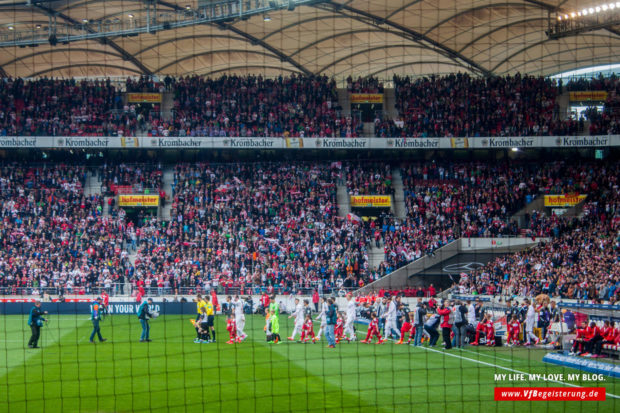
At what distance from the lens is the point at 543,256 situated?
116 ft

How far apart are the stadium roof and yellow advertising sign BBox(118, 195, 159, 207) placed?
906cm

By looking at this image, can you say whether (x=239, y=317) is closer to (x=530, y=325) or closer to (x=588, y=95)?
(x=530, y=325)

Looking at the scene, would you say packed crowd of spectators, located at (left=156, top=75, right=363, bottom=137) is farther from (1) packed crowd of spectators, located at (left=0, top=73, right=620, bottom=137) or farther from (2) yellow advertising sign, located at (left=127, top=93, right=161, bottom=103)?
(2) yellow advertising sign, located at (left=127, top=93, right=161, bottom=103)

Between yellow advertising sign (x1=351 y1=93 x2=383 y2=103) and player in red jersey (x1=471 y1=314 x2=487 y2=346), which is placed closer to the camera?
player in red jersey (x1=471 y1=314 x2=487 y2=346)

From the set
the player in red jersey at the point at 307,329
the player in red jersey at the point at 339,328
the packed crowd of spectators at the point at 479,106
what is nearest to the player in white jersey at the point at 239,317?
the player in red jersey at the point at 307,329

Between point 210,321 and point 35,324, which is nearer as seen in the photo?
point 35,324

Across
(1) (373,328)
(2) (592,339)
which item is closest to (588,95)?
(1) (373,328)

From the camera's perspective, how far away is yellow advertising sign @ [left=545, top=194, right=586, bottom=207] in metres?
Result: 41.6

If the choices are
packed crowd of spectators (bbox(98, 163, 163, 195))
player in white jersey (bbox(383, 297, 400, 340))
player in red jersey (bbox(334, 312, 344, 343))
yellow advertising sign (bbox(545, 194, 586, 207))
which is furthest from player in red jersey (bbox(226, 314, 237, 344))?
yellow advertising sign (bbox(545, 194, 586, 207))

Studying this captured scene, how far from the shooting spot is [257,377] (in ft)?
52.7

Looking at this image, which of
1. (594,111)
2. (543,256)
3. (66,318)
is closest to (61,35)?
(66,318)

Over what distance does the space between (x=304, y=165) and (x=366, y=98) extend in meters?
6.06

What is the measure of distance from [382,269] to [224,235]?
325 inches

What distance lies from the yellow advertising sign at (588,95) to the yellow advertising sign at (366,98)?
453 inches
